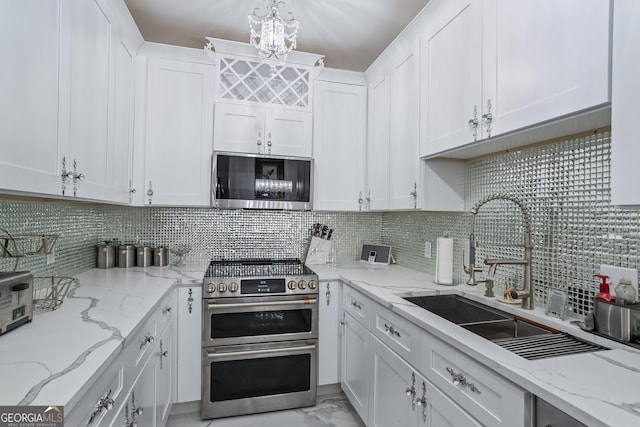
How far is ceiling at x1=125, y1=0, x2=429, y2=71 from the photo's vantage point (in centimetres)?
192

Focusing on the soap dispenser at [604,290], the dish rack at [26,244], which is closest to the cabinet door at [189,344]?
the dish rack at [26,244]

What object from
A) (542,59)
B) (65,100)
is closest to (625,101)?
(542,59)

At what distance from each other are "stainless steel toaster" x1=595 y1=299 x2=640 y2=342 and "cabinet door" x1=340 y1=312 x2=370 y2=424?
3.64ft

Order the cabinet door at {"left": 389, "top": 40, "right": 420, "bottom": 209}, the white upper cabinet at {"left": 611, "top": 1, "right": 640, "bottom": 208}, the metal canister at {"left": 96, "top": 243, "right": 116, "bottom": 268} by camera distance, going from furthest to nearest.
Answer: the metal canister at {"left": 96, "top": 243, "right": 116, "bottom": 268}, the cabinet door at {"left": 389, "top": 40, "right": 420, "bottom": 209}, the white upper cabinet at {"left": 611, "top": 1, "right": 640, "bottom": 208}

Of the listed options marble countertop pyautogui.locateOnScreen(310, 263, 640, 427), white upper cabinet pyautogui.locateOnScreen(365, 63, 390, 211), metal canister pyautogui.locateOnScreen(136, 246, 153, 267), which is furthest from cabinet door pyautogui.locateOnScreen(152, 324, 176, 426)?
white upper cabinet pyautogui.locateOnScreen(365, 63, 390, 211)

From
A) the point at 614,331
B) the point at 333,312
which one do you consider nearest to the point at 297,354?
the point at 333,312

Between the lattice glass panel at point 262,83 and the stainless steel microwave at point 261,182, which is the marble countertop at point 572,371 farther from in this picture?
the lattice glass panel at point 262,83

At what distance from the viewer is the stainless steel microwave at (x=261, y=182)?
7.56ft

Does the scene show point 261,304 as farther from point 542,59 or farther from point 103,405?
point 542,59

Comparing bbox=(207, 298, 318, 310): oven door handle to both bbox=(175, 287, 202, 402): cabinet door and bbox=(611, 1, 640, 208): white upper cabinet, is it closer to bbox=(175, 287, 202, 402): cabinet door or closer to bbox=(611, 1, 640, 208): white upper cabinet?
bbox=(175, 287, 202, 402): cabinet door

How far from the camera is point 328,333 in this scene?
231 cm

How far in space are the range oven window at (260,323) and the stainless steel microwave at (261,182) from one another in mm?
748

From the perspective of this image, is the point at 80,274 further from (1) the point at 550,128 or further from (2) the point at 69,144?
(1) the point at 550,128

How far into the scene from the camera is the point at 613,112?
913 mm
